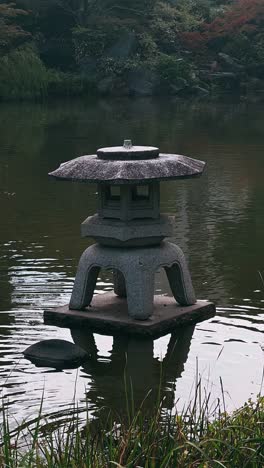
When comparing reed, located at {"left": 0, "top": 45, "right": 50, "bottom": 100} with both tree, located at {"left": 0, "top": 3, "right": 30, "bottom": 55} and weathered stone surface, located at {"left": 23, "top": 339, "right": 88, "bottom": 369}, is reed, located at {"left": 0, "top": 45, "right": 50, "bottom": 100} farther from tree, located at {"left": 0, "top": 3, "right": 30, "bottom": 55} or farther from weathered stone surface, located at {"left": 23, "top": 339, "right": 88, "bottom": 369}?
weathered stone surface, located at {"left": 23, "top": 339, "right": 88, "bottom": 369}

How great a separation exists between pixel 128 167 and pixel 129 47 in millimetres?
31576

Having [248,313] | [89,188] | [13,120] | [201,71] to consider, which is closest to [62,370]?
[248,313]

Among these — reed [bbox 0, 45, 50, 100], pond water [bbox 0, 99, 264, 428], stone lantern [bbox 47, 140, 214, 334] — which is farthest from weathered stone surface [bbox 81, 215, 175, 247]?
reed [bbox 0, 45, 50, 100]

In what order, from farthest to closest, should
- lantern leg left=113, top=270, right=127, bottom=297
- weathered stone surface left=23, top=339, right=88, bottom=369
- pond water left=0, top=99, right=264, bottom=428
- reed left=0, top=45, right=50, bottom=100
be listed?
reed left=0, top=45, right=50, bottom=100 < lantern leg left=113, top=270, right=127, bottom=297 < weathered stone surface left=23, top=339, right=88, bottom=369 < pond water left=0, top=99, right=264, bottom=428

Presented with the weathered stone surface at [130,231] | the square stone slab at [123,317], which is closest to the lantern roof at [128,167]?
the weathered stone surface at [130,231]

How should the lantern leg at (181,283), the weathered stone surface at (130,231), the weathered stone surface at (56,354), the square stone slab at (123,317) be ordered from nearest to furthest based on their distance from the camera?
1. the weathered stone surface at (56,354)
2. the square stone slab at (123,317)
3. the weathered stone surface at (130,231)
4. the lantern leg at (181,283)

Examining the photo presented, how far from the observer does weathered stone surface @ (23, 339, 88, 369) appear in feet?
25.8

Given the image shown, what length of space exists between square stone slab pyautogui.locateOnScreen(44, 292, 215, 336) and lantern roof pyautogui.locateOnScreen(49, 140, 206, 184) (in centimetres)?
115

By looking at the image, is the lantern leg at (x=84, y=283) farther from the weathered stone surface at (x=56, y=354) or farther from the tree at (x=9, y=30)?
the tree at (x=9, y=30)

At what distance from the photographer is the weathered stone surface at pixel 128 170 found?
341 inches

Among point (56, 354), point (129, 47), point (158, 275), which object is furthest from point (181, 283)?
point (129, 47)

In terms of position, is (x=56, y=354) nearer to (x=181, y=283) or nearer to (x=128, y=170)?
(x=181, y=283)

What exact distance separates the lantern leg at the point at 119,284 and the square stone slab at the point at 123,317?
0.09 metres

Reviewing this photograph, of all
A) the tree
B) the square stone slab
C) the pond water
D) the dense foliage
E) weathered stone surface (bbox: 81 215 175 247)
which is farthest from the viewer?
the dense foliage
